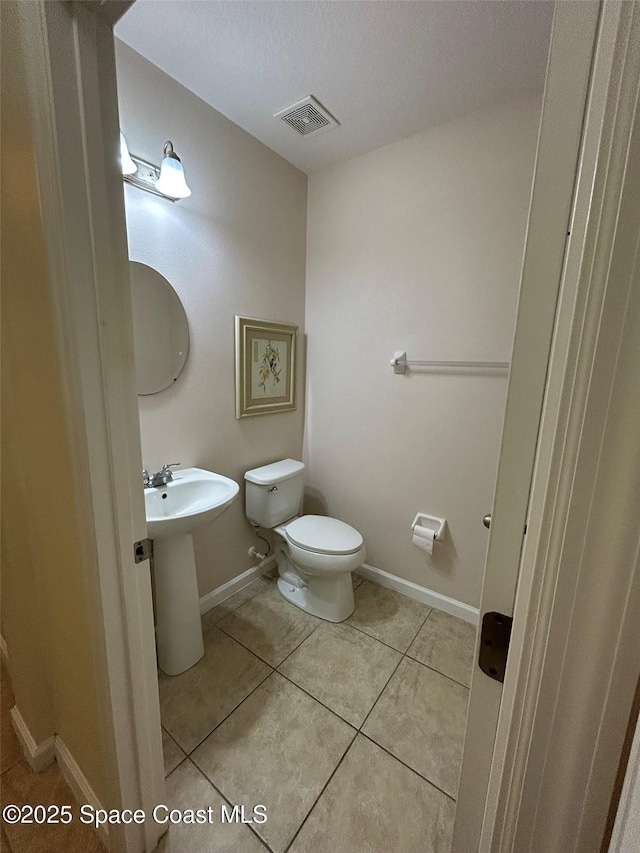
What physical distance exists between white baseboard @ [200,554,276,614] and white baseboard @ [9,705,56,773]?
0.75m

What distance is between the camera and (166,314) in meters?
1.54

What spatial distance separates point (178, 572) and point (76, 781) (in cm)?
64

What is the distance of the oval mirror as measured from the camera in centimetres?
145

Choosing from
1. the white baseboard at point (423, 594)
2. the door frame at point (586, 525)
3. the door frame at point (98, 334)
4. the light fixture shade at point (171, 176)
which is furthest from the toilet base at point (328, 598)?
the light fixture shade at point (171, 176)

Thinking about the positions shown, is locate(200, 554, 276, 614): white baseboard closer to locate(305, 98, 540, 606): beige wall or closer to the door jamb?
locate(305, 98, 540, 606): beige wall

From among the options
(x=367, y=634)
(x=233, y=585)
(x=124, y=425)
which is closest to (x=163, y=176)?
(x=124, y=425)

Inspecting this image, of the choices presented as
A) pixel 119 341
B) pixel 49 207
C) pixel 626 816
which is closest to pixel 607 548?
pixel 626 816

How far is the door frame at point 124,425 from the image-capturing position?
335 millimetres

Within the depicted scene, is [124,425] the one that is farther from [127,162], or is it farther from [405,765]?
[405,765]

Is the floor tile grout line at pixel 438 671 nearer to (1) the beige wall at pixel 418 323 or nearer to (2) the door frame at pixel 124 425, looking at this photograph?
(1) the beige wall at pixel 418 323

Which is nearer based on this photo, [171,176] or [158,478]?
[171,176]

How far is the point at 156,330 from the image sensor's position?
59.7 inches

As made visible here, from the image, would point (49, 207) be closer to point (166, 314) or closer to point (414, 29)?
point (166, 314)

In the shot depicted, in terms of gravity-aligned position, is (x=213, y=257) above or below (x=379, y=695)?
above
